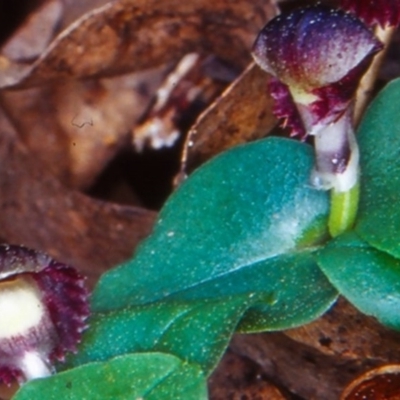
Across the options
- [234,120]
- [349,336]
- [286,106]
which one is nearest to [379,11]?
[286,106]

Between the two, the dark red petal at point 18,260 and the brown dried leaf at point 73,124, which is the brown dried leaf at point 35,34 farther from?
the dark red petal at point 18,260

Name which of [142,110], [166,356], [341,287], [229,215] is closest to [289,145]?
[229,215]

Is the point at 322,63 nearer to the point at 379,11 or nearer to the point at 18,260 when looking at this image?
the point at 379,11

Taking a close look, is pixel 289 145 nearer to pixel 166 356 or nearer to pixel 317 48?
pixel 317 48

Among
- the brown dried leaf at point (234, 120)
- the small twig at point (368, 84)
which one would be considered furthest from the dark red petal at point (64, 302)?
the small twig at point (368, 84)

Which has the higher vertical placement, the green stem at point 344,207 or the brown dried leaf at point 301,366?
the green stem at point 344,207

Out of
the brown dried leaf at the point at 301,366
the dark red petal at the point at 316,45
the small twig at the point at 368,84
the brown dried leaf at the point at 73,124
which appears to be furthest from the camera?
the brown dried leaf at the point at 73,124

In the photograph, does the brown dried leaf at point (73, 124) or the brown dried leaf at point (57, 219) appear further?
the brown dried leaf at point (73, 124)
